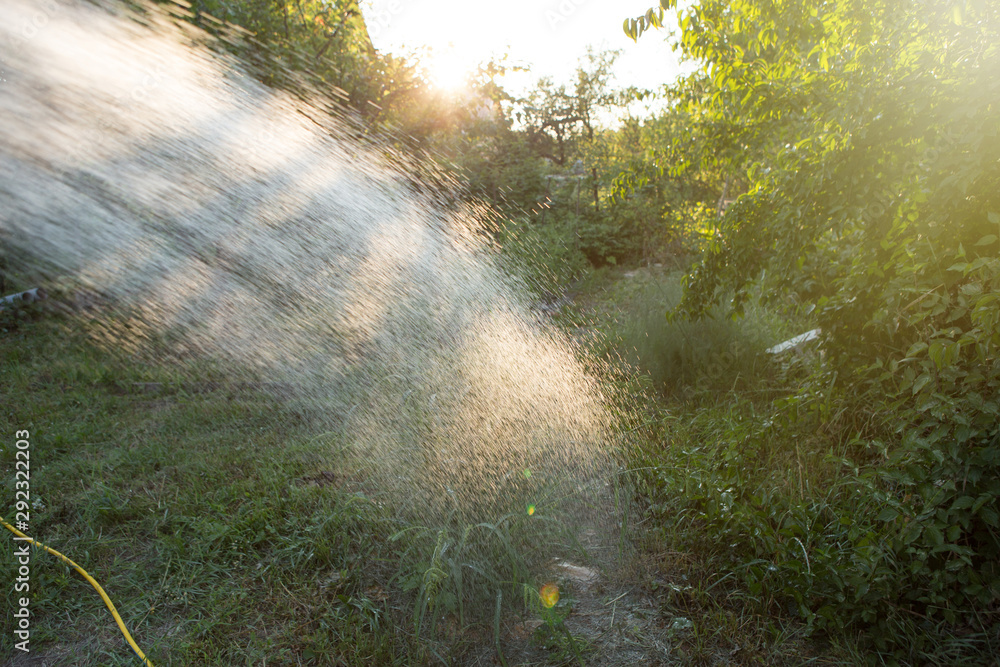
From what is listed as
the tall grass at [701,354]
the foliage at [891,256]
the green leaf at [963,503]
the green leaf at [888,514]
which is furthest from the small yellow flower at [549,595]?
the tall grass at [701,354]

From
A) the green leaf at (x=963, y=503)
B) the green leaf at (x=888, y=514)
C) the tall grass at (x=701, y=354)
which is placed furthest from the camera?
the tall grass at (x=701, y=354)

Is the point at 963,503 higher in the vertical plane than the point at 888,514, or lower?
higher

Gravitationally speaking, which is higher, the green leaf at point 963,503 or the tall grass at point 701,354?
the green leaf at point 963,503

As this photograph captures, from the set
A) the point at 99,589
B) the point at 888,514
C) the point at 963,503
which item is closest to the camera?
the point at 963,503

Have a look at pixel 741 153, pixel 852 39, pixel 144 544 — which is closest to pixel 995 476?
pixel 852 39

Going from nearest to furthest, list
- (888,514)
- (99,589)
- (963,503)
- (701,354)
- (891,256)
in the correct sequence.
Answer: (963,503) → (888,514) → (99,589) → (891,256) → (701,354)

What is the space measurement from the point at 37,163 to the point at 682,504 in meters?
4.45

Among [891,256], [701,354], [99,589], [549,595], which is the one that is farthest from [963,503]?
[99,589]

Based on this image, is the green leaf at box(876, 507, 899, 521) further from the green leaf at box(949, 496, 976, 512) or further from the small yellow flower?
the small yellow flower

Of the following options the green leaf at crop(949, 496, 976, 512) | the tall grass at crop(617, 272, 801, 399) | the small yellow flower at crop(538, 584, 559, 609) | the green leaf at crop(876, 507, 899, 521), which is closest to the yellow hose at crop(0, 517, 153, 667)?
the small yellow flower at crop(538, 584, 559, 609)

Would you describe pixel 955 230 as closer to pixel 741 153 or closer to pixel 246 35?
pixel 741 153

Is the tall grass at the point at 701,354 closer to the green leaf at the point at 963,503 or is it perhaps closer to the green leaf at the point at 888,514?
the green leaf at the point at 888,514

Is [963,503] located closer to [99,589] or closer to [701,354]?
[701,354]

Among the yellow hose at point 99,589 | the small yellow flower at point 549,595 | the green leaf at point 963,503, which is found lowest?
the yellow hose at point 99,589
